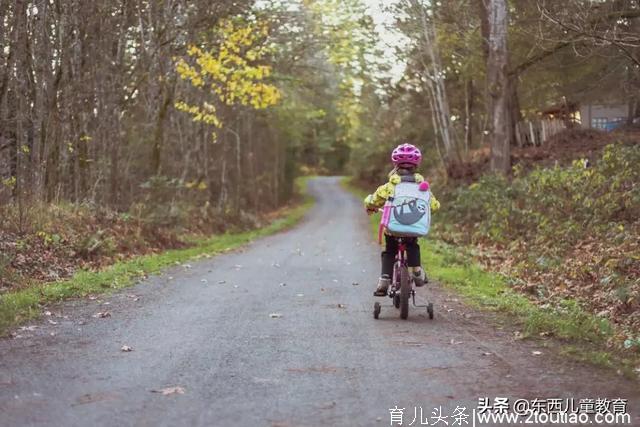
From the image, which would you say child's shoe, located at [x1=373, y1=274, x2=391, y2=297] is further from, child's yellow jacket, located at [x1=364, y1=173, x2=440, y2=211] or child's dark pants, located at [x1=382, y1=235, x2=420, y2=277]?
child's yellow jacket, located at [x1=364, y1=173, x2=440, y2=211]

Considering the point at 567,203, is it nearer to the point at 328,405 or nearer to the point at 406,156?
the point at 406,156

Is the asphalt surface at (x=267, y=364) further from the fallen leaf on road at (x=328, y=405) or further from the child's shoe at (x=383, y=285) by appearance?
the child's shoe at (x=383, y=285)

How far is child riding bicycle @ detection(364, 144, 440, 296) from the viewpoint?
341 inches

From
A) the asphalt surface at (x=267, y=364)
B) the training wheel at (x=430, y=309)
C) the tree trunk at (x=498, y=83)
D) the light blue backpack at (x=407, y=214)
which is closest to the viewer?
the asphalt surface at (x=267, y=364)

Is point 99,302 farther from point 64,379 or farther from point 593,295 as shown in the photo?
point 593,295

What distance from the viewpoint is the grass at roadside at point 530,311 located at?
7.00m

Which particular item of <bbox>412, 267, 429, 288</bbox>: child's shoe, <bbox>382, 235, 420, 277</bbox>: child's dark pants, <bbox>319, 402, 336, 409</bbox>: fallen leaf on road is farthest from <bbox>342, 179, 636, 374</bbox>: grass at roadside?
<bbox>319, 402, 336, 409</bbox>: fallen leaf on road

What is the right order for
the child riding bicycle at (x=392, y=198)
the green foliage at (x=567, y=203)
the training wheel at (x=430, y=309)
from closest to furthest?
the child riding bicycle at (x=392, y=198) < the training wheel at (x=430, y=309) < the green foliage at (x=567, y=203)

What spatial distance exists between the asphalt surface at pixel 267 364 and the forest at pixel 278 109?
1.72 m

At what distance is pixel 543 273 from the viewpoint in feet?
42.1

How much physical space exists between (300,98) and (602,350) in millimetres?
32320

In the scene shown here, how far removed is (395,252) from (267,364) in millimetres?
3212

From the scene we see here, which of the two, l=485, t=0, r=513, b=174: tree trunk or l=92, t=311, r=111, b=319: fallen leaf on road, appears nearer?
l=92, t=311, r=111, b=319: fallen leaf on road

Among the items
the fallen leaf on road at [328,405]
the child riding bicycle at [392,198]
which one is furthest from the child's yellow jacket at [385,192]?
the fallen leaf on road at [328,405]
